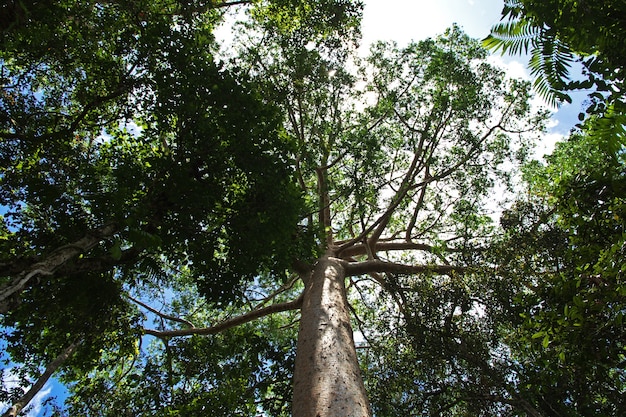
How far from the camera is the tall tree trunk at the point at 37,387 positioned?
15.7 ft

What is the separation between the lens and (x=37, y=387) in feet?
16.9

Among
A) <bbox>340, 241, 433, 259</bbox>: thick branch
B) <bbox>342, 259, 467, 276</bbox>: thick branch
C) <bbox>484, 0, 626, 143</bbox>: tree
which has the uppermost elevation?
<bbox>340, 241, 433, 259</bbox>: thick branch

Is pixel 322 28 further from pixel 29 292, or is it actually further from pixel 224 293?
pixel 29 292

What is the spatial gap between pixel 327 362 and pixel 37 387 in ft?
14.1

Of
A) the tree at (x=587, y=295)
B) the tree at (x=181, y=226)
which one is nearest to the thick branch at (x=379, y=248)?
the tree at (x=181, y=226)

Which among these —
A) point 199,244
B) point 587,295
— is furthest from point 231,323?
point 587,295

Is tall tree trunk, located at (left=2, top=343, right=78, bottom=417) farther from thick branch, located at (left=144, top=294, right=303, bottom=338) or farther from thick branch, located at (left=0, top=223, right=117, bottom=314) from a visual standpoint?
thick branch, located at (left=0, top=223, right=117, bottom=314)

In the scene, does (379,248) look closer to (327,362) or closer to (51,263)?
(327,362)

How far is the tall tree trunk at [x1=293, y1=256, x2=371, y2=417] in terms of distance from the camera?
3186 millimetres

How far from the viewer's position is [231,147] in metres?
4.78

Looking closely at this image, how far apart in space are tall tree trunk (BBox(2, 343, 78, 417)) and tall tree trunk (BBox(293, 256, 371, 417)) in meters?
3.60

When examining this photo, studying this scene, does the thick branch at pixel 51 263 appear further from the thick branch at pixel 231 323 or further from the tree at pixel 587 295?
the tree at pixel 587 295

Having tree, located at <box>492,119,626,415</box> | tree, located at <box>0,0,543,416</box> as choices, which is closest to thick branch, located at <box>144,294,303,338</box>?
tree, located at <box>0,0,543,416</box>

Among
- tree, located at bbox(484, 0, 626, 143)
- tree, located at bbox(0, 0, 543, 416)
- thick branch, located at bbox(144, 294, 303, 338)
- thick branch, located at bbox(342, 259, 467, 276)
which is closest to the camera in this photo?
tree, located at bbox(484, 0, 626, 143)
